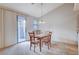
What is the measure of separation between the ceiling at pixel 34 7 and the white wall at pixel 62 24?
0.37 feet

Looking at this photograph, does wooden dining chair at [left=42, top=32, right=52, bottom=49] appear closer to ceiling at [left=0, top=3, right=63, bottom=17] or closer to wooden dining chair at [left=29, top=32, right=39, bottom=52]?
wooden dining chair at [left=29, top=32, right=39, bottom=52]

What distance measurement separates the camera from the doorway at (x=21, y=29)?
10.1 ft

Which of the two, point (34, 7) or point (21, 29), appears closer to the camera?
point (34, 7)

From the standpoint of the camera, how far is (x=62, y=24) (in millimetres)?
3010

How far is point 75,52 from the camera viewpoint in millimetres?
2887

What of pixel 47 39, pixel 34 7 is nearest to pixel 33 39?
pixel 47 39

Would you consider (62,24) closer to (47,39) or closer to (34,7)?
(47,39)

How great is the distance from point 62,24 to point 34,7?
0.82 meters

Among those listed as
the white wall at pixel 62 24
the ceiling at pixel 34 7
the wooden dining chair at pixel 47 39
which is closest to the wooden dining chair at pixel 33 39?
the wooden dining chair at pixel 47 39

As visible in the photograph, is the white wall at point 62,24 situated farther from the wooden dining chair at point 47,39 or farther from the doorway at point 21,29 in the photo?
the doorway at point 21,29

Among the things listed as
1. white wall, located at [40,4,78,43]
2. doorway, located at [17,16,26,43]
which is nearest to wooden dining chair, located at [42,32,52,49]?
white wall, located at [40,4,78,43]

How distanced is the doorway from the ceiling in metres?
0.22

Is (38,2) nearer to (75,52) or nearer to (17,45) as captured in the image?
(17,45)

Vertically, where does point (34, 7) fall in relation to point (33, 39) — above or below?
above
